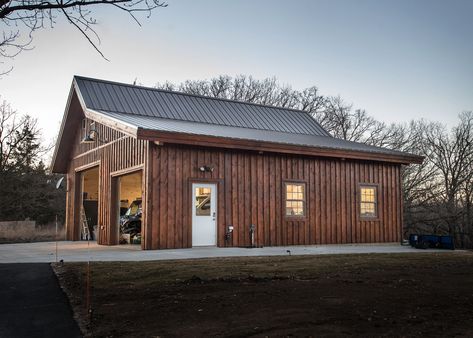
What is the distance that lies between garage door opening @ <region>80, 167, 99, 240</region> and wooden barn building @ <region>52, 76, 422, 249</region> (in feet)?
1.04

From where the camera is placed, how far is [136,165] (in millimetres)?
14664

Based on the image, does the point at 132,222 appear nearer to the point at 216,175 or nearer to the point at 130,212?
the point at 130,212

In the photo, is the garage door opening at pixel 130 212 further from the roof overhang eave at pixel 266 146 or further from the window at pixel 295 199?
the window at pixel 295 199

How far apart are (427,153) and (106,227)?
2296 cm

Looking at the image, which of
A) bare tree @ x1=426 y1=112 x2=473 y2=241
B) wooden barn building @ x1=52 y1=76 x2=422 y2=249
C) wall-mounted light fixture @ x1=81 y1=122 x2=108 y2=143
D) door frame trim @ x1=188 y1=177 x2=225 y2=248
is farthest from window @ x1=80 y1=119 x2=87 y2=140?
bare tree @ x1=426 y1=112 x2=473 y2=241

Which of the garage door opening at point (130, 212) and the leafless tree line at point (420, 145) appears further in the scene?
the leafless tree line at point (420, 145)

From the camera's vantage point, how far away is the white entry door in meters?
14.5

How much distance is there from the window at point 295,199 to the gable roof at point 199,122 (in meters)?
1.16

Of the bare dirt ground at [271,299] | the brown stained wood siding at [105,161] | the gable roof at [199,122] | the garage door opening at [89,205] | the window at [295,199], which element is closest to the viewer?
the bare dirt ground at [271,299]

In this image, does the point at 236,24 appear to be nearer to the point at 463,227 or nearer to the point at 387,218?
the point at 387,218

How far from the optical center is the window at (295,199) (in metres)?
16.2

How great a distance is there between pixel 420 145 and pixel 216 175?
22.9 meters

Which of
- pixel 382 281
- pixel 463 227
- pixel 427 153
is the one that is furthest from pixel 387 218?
pixel 427 153

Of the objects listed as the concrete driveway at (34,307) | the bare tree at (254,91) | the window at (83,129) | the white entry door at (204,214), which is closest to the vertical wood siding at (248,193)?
the white entry door at (204,214)
